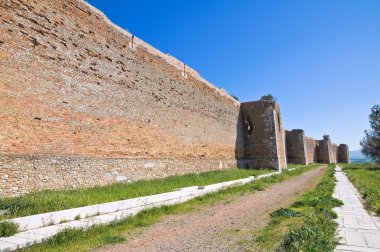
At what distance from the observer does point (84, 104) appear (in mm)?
9820

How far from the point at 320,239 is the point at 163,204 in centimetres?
499

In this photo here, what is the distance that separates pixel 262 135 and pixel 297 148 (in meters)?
14.9

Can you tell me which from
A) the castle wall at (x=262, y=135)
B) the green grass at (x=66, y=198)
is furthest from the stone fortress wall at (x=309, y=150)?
the green grass at (x=66, y=198)

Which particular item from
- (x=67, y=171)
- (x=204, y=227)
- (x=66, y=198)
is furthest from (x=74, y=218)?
(x=67, y=171)

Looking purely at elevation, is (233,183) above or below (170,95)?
below

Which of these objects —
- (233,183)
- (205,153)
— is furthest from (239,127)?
(233,183)

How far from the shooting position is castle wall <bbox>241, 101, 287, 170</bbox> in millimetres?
22516

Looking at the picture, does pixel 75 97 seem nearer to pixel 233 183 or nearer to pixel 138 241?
pixel 138 241

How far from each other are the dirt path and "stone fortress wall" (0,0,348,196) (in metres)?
3.63

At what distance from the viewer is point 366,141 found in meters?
30.9

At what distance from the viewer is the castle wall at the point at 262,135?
22.5m

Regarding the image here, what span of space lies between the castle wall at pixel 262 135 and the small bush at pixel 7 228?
62.9ft

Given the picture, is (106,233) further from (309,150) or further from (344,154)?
(344,154)

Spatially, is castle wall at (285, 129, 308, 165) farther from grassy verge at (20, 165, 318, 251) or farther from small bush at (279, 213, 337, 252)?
small bush at (279, 213, 337, 252)
